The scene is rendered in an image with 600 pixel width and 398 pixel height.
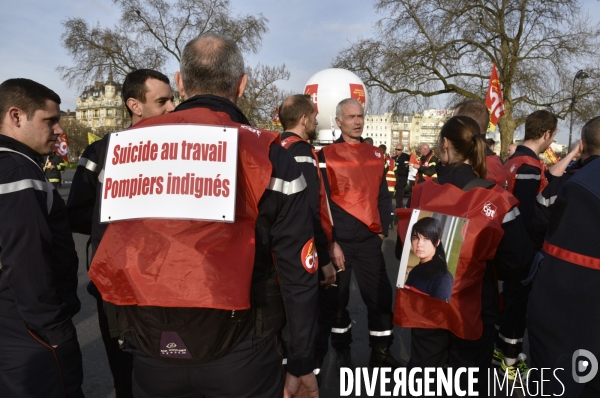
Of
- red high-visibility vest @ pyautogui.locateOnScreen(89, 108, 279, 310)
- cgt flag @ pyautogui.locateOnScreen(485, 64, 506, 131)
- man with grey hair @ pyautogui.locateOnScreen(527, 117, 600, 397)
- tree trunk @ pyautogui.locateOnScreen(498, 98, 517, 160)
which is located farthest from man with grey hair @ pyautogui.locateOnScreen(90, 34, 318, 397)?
tree trunk @ pyautogui.locateOnScreen(498, 98, 517, 160)

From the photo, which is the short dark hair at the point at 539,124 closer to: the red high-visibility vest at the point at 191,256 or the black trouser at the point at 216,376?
the red high-visibility vest at the point at 191,256

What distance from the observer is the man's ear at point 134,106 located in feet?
10.6

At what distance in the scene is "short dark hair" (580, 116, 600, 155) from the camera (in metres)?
2.68

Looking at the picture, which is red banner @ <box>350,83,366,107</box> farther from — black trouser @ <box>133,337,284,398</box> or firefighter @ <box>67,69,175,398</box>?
black trouser @ <box>133,337,284,398</box>

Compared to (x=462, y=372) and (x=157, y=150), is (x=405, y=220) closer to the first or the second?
(x=462, y=372)

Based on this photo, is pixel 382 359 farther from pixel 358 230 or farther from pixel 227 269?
pixel 227 269

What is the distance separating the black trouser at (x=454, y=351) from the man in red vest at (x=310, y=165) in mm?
703

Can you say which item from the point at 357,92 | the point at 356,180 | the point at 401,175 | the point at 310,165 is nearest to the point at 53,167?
the point at 401,175

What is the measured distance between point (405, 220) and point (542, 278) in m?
1.15

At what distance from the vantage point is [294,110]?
12.1ft

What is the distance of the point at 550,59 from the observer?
63.6 feet

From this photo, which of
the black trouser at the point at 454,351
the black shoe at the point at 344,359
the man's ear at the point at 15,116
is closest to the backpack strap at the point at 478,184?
the black trouser at the point at 454,351

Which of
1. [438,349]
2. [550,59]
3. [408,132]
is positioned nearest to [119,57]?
[550,59]

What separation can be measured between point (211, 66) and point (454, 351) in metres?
2.00
